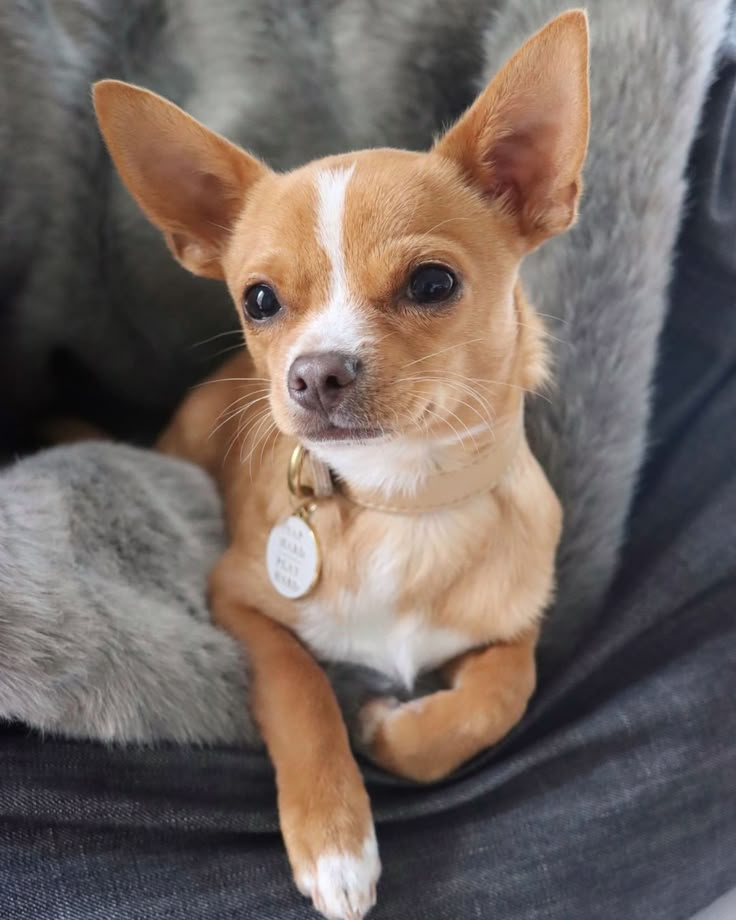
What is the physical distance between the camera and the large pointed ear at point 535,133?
83cm

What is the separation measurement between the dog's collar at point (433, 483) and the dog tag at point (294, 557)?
0.05m

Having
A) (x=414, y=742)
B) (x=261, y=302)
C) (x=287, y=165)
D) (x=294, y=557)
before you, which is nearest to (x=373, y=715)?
(x=414, y=742)

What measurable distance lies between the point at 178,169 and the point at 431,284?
37 cm

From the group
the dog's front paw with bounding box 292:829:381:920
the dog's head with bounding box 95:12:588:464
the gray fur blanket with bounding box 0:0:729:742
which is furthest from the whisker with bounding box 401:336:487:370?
the dog's front paw with bounding box 292:829:381:920

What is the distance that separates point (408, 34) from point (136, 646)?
0.96 meters

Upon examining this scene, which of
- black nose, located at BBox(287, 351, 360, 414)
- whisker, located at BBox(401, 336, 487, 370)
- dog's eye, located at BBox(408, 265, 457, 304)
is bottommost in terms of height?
black nose, located at BBox(287, 351, 360, 414)

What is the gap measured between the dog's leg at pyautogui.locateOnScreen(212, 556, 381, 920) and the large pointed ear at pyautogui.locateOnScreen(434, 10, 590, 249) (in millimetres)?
611

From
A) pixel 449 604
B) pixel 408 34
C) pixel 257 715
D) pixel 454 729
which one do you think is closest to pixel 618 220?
pixel 408 34

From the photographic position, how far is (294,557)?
3.58ft

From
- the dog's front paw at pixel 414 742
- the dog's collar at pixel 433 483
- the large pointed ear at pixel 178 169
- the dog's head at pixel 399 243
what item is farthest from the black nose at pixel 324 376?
the dog's front paw at pixel 414 742

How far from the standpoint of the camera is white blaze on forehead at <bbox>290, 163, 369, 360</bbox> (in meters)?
0.83

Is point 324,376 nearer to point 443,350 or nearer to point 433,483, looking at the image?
point 443,350

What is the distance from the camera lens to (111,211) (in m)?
1.39

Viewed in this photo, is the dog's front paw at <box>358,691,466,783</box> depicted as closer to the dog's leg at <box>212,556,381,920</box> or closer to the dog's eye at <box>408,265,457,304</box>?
the dog's leg at <box>212,556,381,920</box>
